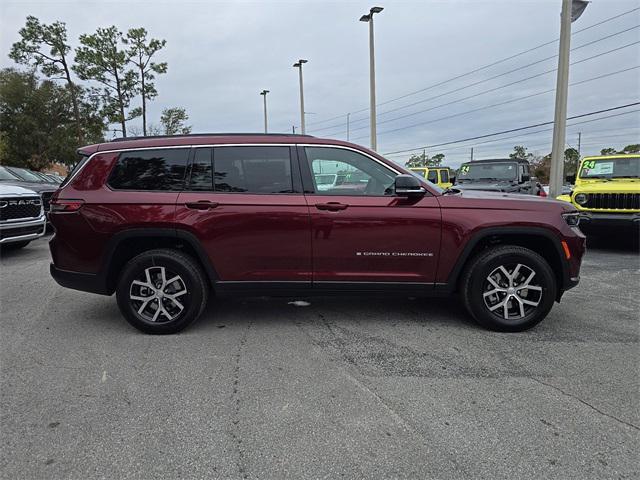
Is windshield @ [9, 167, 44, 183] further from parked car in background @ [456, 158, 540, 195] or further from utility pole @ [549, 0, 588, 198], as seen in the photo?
utility pole @ [549, 0, 588, 198]

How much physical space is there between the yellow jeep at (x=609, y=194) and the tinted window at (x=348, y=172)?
6153mm

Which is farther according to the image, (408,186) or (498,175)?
(498,175)

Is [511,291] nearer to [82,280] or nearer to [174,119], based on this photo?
[82,280]

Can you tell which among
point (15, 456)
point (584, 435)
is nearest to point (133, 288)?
point (15, 456)

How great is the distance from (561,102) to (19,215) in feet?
44.7

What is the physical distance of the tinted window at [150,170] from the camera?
13.6 feet

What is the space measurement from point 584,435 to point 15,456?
3229 millimetres

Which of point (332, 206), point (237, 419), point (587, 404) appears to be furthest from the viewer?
point (332, 206)

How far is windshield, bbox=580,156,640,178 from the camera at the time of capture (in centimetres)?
888

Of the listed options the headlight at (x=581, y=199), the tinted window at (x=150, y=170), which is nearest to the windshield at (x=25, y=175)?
the tinted window at (x=150, y=170)

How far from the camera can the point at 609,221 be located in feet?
27.0

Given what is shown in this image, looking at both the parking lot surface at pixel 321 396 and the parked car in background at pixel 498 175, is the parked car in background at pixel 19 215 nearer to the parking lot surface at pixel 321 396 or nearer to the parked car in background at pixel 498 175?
the parking lot surface at pixel 321 396

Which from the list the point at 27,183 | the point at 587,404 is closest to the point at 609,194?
the point at 587,404

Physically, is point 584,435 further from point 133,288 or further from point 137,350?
point 133,288
